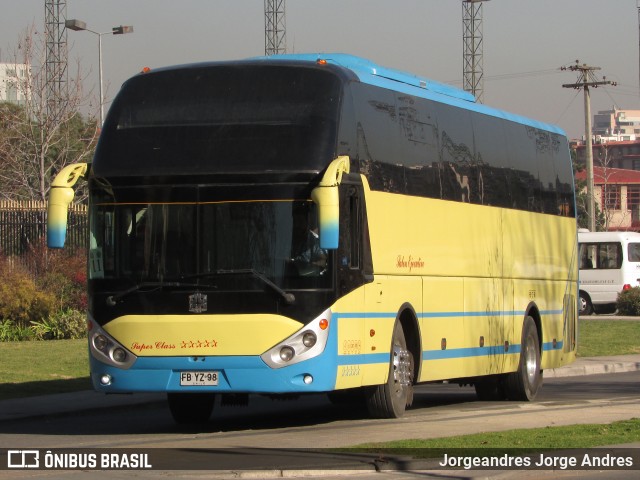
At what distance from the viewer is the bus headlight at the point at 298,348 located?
13961 millimetres

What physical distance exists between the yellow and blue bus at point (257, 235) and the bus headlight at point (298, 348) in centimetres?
2

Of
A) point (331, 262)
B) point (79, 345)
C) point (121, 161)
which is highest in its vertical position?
point (121, 161)

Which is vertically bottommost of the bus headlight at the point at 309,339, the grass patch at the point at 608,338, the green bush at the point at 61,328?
the grass patch at the point at 608,338

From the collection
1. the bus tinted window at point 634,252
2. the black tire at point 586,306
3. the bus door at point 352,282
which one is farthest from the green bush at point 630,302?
the bus door at point 352,282

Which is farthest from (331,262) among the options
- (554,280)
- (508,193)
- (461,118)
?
(554,280)

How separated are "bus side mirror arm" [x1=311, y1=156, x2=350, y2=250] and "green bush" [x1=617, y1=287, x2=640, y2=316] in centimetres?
3477

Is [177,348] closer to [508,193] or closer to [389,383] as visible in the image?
[389,383]

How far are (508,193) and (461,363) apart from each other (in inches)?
133

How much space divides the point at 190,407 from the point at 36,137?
86.9 feet

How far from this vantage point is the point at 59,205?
47.1ft

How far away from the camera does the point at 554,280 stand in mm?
22281

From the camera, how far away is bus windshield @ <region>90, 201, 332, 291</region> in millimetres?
14047

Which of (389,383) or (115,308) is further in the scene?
(389,383)

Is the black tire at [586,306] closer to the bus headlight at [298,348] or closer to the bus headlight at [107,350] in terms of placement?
the bus headlight at [298,348]
